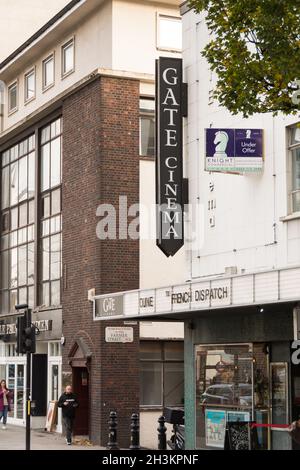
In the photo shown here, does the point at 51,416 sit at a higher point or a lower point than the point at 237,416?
lower

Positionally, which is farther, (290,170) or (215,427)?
(215,427)

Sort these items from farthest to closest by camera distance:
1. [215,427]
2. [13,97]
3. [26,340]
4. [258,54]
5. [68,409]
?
[13,97], [68,409], [26,340], [215,427], [258,54]

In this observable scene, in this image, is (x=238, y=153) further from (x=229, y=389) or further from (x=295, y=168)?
(x=229, y=389)

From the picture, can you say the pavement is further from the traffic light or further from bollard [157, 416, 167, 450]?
the traffic light

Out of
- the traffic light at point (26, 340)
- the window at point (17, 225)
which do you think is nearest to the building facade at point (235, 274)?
the traffic light at point (26, 340)

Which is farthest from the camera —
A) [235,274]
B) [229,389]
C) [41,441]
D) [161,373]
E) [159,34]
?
[159,34]

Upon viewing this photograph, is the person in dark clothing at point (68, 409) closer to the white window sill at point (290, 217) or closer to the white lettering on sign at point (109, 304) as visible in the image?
the white lettering on sign at point (109, 304)

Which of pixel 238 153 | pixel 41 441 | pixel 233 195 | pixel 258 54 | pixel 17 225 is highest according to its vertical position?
pixel 17 225

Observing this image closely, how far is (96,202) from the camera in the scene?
3022 centimetres

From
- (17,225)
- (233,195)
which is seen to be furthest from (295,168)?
(17,225)

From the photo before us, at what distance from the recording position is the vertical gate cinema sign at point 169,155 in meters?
23.6

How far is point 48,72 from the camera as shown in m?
35.9

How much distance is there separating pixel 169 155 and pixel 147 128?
24.9ft

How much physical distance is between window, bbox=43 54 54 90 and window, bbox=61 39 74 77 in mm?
1090
